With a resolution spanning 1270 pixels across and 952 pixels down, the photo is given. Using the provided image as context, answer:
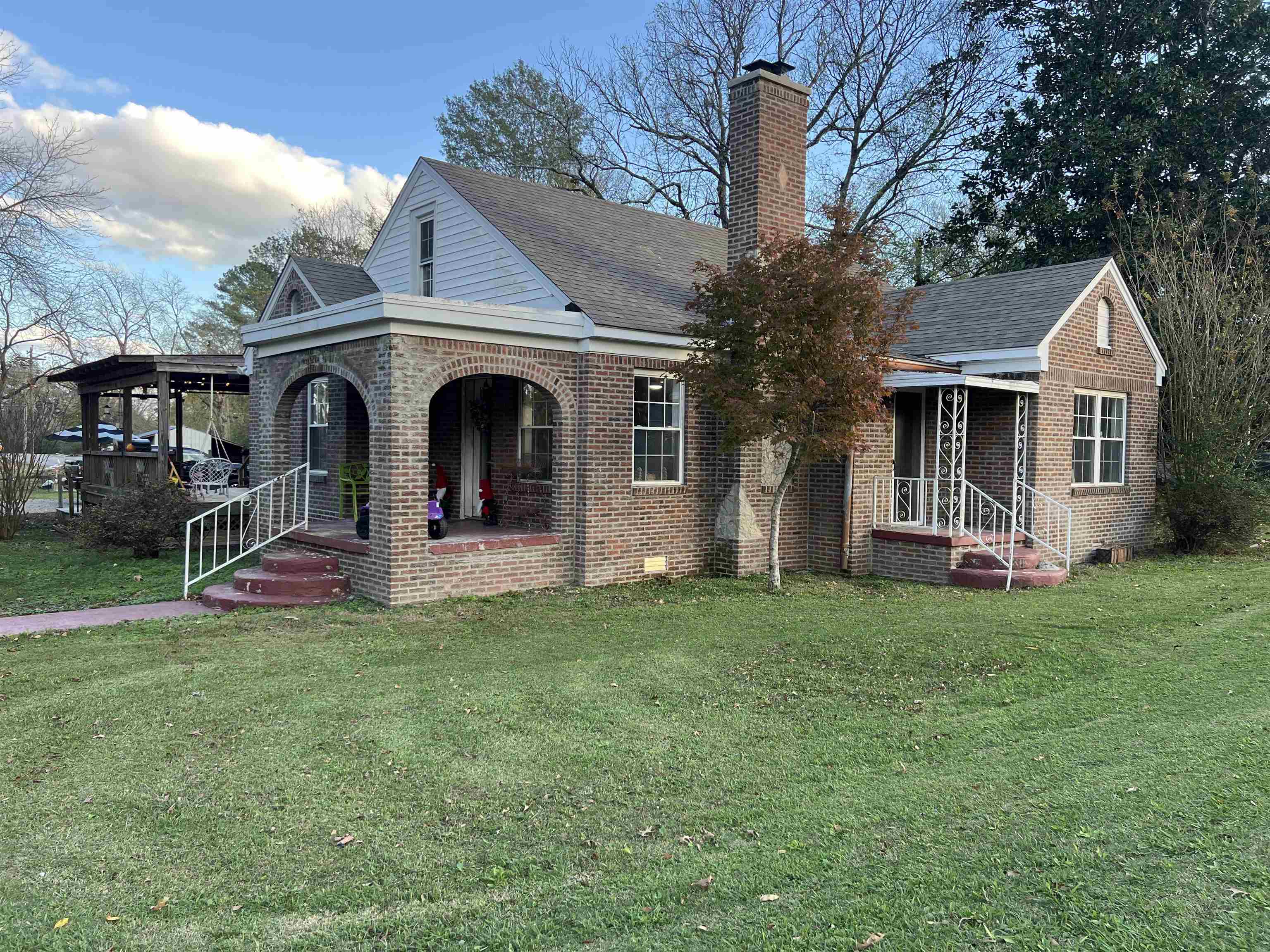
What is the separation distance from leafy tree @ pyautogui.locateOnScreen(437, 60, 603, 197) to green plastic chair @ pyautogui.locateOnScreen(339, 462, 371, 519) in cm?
1939

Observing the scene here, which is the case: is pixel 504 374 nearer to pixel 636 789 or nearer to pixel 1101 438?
pixel 636 789

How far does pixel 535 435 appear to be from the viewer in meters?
12.3

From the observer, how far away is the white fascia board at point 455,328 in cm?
930

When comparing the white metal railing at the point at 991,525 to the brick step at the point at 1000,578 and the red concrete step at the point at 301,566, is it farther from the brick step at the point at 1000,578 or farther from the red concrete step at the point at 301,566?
the red concrete step at the point at 301,566

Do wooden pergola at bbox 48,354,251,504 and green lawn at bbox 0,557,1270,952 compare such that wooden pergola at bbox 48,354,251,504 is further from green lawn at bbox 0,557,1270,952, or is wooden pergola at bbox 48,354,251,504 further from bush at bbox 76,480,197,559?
green lawn at bbox 0,557,1270,952

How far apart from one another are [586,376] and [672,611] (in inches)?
125

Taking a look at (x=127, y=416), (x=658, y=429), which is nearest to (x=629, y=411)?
(x=658, y=429)

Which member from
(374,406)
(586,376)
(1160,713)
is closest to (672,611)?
(586,376)

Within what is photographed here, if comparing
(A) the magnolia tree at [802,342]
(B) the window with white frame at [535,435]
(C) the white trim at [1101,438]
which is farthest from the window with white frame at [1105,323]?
(B) the window with white frame at [535,435]

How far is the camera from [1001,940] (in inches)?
122

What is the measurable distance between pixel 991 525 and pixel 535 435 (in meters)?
7.02

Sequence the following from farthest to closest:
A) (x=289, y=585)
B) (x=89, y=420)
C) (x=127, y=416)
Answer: (x=89, y=420) → (x=127, y=416) → (x=289, y=585)

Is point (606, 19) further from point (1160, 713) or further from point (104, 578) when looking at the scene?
point (1160, 713)

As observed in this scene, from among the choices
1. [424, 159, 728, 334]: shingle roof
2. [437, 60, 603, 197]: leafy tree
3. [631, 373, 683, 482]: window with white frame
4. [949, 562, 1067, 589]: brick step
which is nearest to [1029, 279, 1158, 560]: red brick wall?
[949, 562, 1067, 589]: brick step
